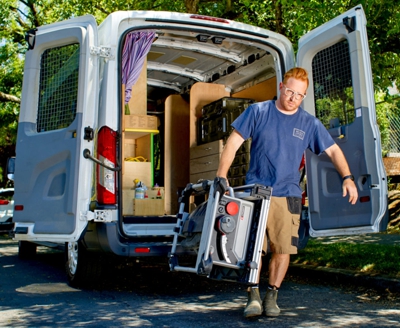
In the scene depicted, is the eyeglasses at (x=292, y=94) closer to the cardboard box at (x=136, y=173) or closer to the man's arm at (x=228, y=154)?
the man's arm at (x=228, y=154)

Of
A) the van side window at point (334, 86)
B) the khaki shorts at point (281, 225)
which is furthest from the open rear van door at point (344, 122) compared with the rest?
the khaki shorts at point (281, 225)

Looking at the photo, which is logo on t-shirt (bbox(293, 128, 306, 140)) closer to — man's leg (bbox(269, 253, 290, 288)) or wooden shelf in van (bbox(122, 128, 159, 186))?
man's leg (bbox(269, 253, 290, 288))

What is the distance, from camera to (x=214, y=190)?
14.7 ft

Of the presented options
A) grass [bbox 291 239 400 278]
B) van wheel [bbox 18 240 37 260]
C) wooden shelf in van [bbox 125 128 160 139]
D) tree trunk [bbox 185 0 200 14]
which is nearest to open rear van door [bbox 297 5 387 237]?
grass [bbox 291 239 400 278]

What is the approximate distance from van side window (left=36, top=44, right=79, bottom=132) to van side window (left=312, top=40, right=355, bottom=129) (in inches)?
88.8

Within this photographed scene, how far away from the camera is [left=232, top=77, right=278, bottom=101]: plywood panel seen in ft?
27.3

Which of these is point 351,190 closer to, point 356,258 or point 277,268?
point 277,268

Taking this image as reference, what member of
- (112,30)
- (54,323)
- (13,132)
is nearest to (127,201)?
(112,30)

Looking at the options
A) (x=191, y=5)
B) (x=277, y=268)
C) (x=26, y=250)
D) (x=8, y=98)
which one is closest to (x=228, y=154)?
(x=277, y=268)

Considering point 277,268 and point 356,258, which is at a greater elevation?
point 356,258

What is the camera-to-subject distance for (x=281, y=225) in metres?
4.82

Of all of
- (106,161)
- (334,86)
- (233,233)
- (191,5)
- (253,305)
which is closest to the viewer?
(233,233)

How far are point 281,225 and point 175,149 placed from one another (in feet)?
17.4

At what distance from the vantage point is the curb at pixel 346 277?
240 inches
